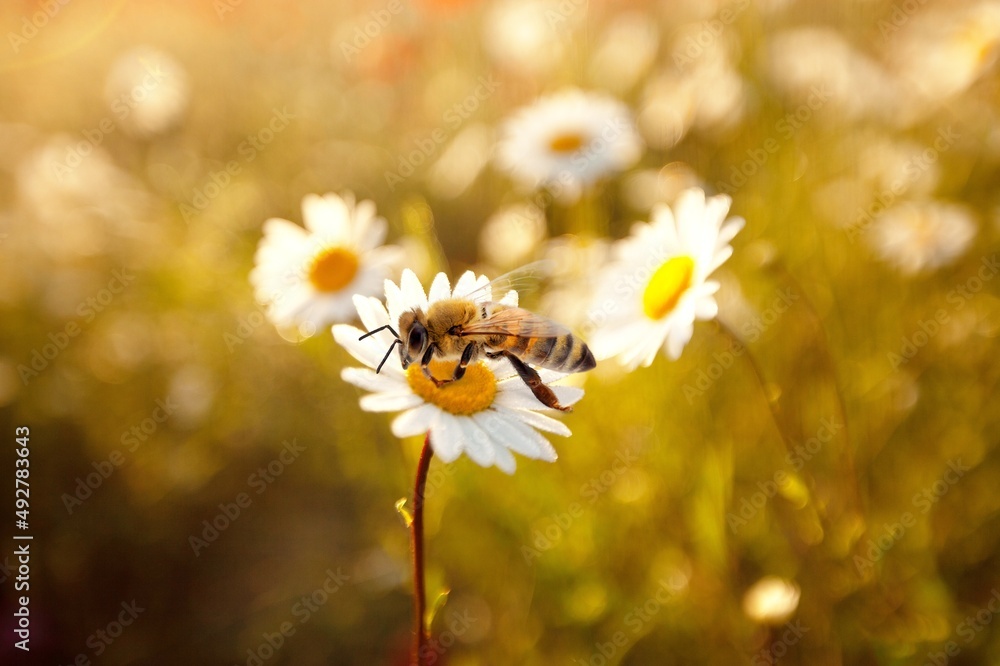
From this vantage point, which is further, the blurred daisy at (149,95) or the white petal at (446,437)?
the blurred daisy at (149,95)

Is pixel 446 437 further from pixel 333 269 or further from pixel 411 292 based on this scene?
pixel 333 269

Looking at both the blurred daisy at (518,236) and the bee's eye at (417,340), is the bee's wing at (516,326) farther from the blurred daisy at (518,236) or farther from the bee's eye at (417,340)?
the blurred daisy at (518,236)

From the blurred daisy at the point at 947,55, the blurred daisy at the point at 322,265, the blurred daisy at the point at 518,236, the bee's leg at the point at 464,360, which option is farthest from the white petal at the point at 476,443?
the blurred daisy at the point at 947,55

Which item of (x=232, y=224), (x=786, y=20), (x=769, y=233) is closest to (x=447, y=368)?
(x=769, y=233)

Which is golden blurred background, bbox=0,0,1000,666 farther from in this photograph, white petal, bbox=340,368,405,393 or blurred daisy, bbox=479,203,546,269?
white petal, bbox=340,368,405,393

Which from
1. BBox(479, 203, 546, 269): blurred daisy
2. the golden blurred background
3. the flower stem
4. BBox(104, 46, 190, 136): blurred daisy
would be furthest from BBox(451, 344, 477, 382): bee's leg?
BBox(104, 46, 190, 136): blurred daisy

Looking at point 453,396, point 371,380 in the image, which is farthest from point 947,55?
point 371,380
